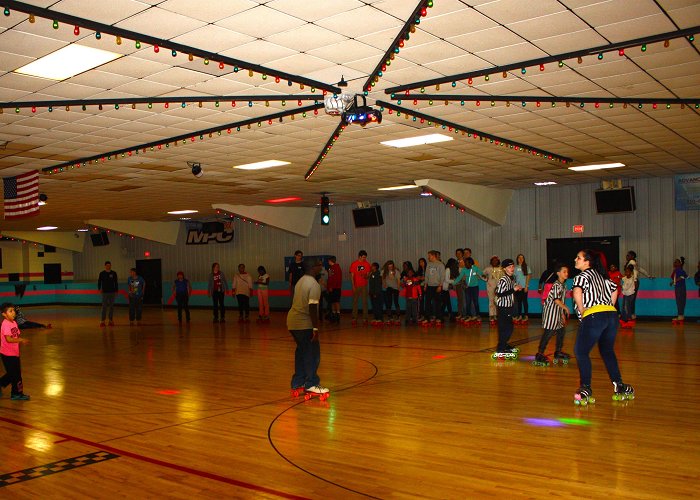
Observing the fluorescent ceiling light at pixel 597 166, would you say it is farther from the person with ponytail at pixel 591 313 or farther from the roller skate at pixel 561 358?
the person with ponytail at pixel 591 313

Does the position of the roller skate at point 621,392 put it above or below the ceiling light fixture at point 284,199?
below

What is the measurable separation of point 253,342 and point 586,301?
690cm

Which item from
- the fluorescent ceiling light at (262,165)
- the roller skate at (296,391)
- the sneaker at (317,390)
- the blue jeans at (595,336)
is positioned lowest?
the roller skate at (296,391)

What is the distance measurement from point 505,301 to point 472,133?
7.40 ft

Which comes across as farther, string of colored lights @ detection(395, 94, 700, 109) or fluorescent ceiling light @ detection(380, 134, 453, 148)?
fluorescent ceiling light @ detection(380, 134, 453, 148)

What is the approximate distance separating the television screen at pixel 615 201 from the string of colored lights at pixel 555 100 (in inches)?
251

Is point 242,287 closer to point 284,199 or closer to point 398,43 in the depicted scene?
point 284,199

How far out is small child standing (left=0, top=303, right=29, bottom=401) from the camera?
6.86 meters

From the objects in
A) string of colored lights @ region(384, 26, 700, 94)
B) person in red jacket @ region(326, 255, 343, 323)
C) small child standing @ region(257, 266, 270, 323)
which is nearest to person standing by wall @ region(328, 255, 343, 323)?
person in red jacket @ region(326, 255, 343, 323)

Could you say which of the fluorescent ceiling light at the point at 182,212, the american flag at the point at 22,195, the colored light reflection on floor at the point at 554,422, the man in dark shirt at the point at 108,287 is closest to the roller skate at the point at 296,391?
the colored light reflection on floor at the point at 554,422

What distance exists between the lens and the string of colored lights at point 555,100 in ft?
23.6

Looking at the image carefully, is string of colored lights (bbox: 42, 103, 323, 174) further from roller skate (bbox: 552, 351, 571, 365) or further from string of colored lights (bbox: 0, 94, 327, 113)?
roller skate (bbox: 552, 351, 571, 365)

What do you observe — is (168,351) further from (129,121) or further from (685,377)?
(685,377)

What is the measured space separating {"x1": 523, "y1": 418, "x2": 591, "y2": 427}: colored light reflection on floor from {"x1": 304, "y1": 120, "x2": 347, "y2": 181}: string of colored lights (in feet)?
12.1
